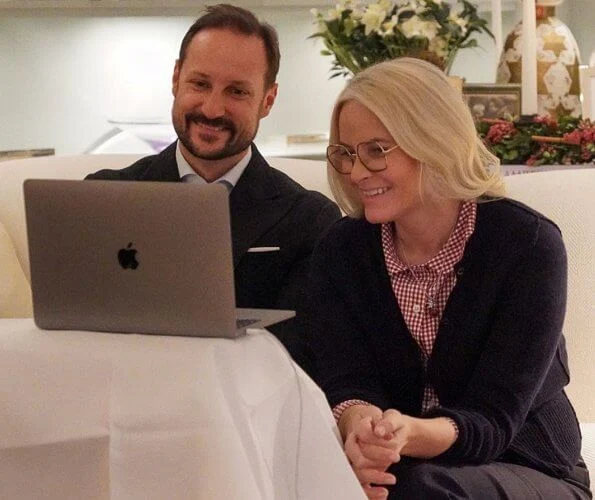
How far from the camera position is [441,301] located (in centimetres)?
165

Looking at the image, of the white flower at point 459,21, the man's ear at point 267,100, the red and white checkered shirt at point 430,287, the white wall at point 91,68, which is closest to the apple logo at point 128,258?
the red and white checkered shirt at point 430,287

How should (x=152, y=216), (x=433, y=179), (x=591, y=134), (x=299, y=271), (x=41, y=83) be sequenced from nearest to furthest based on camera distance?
1. (x=152, y=216)
2. (x=433, y=179)
3. (x=299, y=271)
4. (x=591, y=134)
5. (x=41, y=83)

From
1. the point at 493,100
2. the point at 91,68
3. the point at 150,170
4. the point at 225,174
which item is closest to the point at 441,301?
the point at 225,174

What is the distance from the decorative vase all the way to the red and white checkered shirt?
901 millimetres

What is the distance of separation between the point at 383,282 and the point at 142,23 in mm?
2549

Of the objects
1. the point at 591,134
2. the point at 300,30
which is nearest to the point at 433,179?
the point at 591,134

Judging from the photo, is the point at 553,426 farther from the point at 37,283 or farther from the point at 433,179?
the point at 37,283

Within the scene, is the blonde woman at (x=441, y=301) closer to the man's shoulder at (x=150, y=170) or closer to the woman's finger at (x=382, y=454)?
the woman's finger at (x=382, y=454)

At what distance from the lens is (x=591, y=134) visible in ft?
7.36

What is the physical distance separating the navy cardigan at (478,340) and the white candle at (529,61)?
70cm

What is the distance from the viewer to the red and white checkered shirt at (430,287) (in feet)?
5.40

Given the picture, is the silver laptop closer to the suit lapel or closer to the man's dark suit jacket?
the man's dark suit jacket

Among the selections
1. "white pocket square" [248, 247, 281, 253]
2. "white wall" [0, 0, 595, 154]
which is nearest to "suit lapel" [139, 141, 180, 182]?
"white pocket square" [248, 247, 281, 253]

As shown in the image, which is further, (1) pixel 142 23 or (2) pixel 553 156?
(1) pixel 142 23
